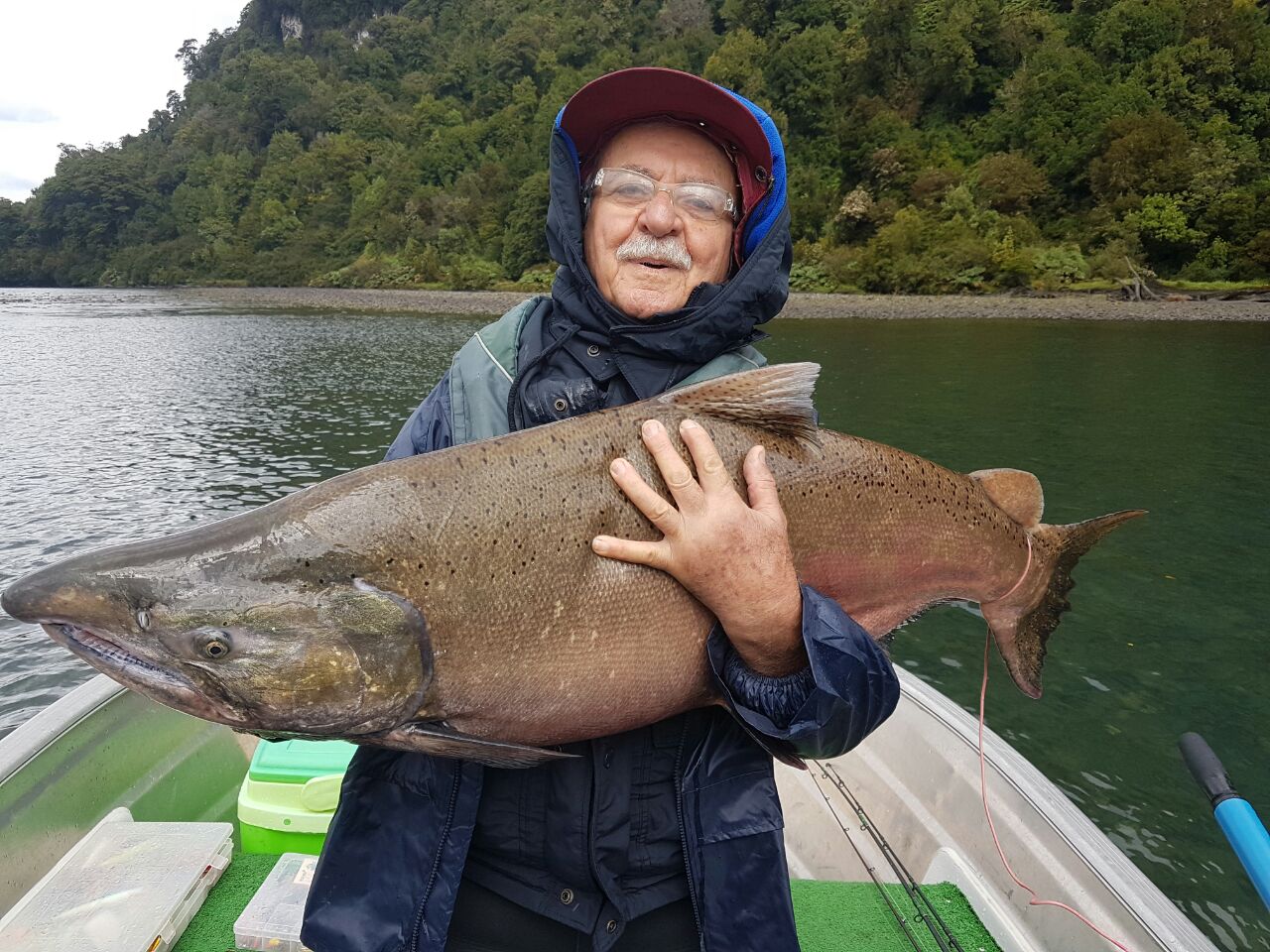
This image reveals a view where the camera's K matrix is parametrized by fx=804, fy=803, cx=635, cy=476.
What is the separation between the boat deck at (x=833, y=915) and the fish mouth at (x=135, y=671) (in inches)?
95.1

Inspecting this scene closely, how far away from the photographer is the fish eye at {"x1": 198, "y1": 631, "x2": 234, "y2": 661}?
1.81 metres

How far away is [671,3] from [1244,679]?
469ft

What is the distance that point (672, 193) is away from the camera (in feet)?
7.67

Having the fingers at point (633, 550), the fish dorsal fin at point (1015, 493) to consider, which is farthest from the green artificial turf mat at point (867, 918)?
the fingers at point (633, 550)

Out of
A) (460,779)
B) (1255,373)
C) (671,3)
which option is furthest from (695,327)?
(671,3)

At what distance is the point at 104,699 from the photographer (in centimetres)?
409

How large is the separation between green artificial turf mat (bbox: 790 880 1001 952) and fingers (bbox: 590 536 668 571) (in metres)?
2.68

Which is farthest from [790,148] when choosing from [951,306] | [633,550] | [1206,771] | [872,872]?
[633,550]

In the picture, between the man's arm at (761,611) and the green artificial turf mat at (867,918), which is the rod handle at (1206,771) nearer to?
the green artificial turf mat at (867,918)

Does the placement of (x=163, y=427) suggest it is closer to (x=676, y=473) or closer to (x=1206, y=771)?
(x=676, y=473)

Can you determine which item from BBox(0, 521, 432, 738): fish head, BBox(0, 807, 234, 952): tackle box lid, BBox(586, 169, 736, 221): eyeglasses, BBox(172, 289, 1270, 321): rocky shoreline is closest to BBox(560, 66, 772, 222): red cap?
BBox(586, 169, 736, 221): eyeglasses

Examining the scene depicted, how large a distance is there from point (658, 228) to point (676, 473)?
0.76 metres

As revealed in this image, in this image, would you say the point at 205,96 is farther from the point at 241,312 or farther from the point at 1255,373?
the point at 1255,373

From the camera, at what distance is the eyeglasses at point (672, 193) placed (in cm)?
234
